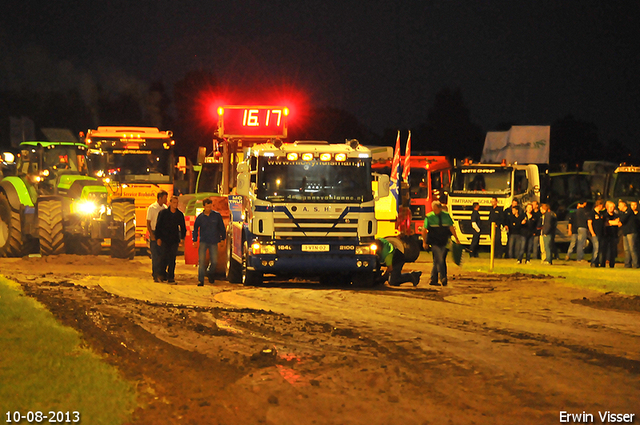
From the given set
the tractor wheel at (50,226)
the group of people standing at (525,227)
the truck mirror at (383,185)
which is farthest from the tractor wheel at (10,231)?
the group of people standing at (525,227)

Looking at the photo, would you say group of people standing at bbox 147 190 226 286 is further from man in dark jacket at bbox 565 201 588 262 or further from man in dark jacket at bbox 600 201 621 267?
man in dark jacket at bbox 565 201 588 262

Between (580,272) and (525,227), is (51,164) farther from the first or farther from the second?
(580,272)

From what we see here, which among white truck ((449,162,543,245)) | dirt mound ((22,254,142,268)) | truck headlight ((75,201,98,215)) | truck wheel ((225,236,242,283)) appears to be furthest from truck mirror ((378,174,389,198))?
white truck ((449,162,543,245))

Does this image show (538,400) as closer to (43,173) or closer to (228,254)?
(228,254)

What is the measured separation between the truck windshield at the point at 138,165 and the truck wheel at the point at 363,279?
9.21 metres

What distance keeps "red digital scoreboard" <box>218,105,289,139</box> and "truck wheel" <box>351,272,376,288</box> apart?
646cm

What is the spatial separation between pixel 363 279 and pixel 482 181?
45.1ft

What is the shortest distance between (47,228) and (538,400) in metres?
18.8

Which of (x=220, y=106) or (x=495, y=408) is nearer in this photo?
(x=495, y=408)

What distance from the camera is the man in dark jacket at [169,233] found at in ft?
62.4

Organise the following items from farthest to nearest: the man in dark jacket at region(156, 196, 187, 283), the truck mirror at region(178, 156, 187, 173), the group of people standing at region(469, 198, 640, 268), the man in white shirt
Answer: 1. the truck mirror at region(178, 156, 187, 173)
2. the group of people standing at region(469, 198, 640, 268)
3. the man in white shirt
4. the man in dark jacket at region(156, 196, 187, 283)

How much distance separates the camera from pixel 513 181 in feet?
102

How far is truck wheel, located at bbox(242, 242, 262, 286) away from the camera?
1837 cm

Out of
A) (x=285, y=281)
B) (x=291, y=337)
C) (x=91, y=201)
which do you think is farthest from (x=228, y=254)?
(x=291, y=337)
